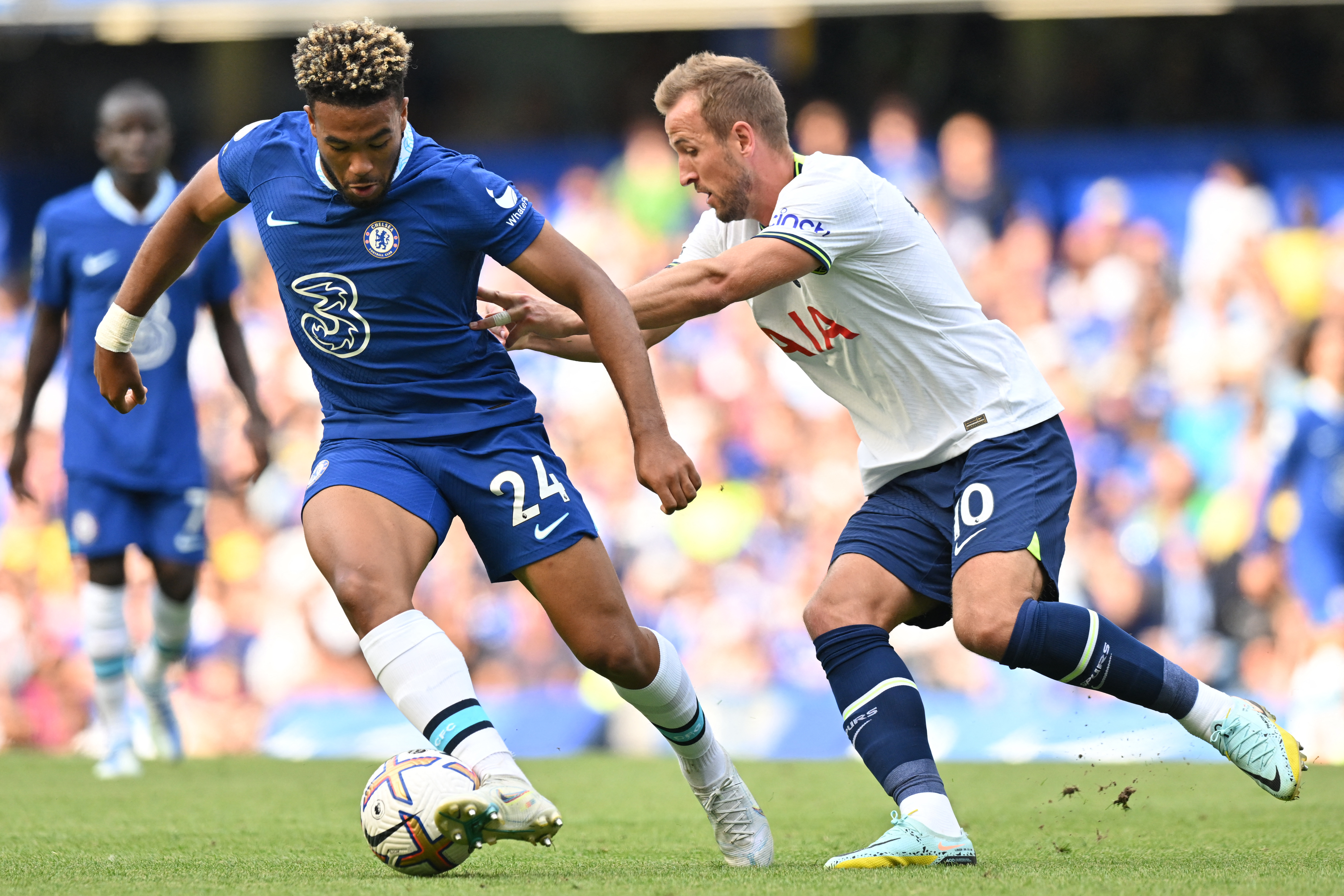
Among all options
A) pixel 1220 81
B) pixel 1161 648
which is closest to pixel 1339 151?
pixel 1220 81

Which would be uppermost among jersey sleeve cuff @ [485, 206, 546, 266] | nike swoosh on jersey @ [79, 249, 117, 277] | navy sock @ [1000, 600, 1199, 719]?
jersey sleeve cuff @ [485, 206, 546, 266]

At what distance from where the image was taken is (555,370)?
11.1 meters

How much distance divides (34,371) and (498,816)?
16.0 feet

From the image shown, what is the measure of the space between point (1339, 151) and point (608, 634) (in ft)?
28.9

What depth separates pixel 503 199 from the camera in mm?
3977

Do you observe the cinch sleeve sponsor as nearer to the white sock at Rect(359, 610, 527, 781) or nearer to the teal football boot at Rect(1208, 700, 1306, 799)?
the white sock at Rect(359, 610, 527, 781)

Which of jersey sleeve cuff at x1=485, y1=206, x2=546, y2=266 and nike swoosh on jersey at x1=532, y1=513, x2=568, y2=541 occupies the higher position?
jersey sleeve cuff at x1=485, y1=206, x2=546, y2=266

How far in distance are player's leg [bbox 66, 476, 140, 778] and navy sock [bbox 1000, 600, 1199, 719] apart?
4.78 meters

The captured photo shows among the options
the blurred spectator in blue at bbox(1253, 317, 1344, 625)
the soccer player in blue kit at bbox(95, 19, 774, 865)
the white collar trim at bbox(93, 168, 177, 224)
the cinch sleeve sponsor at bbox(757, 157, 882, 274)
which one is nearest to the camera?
the soccer player in blue kit at bbox(95, 19, 774, 865)

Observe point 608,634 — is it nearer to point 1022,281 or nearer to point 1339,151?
point 1022,281

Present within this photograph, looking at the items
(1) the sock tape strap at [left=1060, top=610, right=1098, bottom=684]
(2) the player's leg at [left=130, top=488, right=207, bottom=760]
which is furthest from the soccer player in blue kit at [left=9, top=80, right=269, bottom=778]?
(1) the sock tape strap at [left=1060, top=610, right=1098, bottom=684]

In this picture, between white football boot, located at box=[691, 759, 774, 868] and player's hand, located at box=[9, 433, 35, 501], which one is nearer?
white football boot, located at box=[691, 759, 774, 868]

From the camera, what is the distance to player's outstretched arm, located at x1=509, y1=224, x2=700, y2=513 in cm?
381

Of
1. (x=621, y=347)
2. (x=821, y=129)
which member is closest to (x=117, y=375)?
(x=621, y=347)
